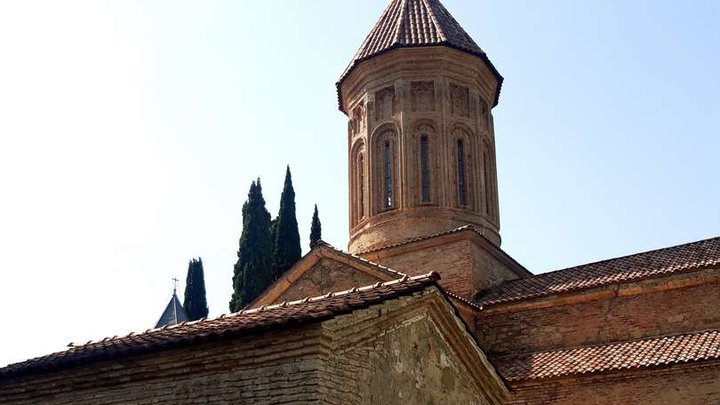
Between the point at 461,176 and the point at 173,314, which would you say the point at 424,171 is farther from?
the point at 173,314

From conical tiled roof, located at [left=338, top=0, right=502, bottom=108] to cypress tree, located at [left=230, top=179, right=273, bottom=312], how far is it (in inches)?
293

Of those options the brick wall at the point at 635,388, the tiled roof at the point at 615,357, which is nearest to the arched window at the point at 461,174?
the tiled roof at the point at 615,357

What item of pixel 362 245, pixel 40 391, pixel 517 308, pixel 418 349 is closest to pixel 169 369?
pixel 40 391

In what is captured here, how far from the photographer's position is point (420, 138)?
15.6 m

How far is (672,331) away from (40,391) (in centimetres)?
908

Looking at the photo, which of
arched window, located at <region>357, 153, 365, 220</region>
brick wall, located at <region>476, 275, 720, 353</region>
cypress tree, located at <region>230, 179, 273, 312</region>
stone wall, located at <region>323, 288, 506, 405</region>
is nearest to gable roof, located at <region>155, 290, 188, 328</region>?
cypress tree, located at <region>230, 179, 273, 312</region>

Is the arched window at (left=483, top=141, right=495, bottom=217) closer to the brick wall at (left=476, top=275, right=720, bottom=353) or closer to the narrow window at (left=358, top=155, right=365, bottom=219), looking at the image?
the narrow window at (left=358, top=155, right=365, bottom=219)

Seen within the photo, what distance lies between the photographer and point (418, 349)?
6410 mm

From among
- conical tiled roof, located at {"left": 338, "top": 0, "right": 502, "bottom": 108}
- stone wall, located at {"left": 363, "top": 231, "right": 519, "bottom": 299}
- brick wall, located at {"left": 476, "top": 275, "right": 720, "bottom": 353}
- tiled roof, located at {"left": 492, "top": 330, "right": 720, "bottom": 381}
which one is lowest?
tiled roof, located at {"left": 492, "top": 330, "right": 720, "bottom": 381}

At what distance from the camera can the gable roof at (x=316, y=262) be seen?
1266 cm

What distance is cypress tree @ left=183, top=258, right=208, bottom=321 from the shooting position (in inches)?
1016

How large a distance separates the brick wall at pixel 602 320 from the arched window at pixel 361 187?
13.1ft

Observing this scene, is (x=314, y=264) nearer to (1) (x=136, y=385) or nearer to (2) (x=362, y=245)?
(2) (x=362, y=245)

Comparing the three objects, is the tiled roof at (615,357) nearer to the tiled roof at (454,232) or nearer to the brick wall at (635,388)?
the brick wall at (635,388)
